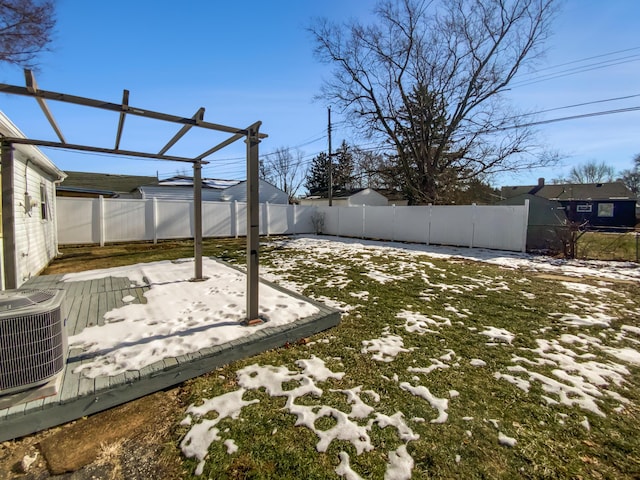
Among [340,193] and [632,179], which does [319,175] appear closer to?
[340,193]

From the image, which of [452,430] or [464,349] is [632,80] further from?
[452,430]

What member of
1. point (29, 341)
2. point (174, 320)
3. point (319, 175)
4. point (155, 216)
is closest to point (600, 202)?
point (319, 175)

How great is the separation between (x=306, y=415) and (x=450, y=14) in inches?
642

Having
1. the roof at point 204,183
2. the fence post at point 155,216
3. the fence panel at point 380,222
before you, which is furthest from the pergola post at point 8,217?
the roof at point 204,183

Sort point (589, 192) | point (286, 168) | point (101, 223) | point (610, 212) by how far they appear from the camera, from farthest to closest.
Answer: point (286, 168) < point (589, 192) < point (610, 212) < point (101, 223)

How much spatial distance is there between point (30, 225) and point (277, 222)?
970 centimetres

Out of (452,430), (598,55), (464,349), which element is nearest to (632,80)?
(598,55)

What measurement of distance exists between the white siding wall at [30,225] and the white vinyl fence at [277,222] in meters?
2.73

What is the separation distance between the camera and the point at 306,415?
1885mm

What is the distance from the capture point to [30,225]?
→ 524 centimetres

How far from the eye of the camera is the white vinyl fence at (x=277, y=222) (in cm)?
952

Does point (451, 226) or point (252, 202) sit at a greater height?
point (252, 202)

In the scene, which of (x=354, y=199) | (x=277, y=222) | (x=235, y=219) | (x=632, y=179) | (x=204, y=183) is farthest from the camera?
(x=632, y=179)

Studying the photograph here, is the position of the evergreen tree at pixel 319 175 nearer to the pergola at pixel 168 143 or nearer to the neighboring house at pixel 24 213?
the neighboring house at pixel 24 213
